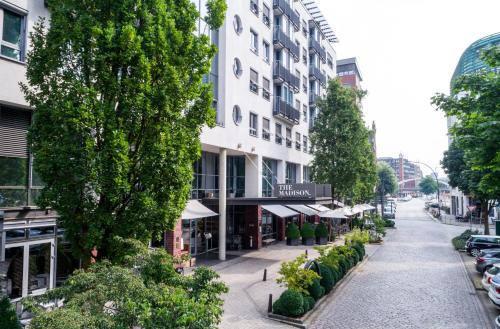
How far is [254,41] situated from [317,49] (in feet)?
57.6

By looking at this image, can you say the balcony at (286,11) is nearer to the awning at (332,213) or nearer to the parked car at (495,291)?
the awning at (332,213)

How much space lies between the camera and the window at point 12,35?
1150 centimetres

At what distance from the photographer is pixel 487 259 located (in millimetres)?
19859

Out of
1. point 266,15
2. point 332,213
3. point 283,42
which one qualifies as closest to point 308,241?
point 332,213

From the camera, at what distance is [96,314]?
5.92 m

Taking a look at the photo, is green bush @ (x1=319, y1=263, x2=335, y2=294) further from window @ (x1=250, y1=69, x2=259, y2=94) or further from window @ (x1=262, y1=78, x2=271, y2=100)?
window @ (x1=262, y1=78, x2=271, y2=100)

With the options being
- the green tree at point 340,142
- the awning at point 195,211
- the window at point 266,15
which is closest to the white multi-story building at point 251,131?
the window at point 266,15

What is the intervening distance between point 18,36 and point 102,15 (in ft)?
16.0

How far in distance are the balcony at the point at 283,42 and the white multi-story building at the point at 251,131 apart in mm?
83

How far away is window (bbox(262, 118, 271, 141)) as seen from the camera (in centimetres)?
2997

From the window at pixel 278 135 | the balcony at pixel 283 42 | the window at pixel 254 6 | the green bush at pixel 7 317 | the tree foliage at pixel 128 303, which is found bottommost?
the green bush at pixel 7 317

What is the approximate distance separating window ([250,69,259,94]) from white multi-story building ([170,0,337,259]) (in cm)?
3

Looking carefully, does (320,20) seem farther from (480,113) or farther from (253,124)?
(480,113)

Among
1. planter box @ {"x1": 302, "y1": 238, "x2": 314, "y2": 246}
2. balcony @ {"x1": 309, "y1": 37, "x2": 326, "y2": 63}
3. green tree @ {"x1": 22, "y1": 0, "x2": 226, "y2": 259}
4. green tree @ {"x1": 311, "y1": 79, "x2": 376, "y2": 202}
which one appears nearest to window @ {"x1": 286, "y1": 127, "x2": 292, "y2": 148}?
green tree @ {"x1": 311, "y1": 79, "x2": 376, "y2": 202}
